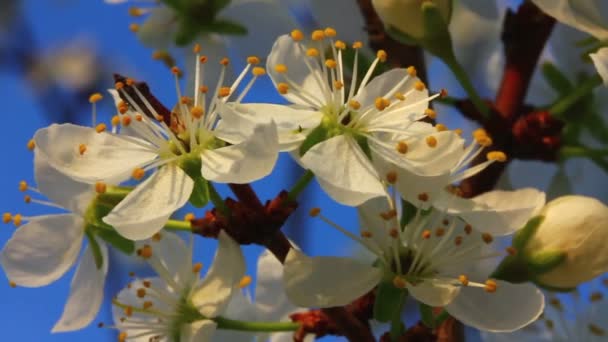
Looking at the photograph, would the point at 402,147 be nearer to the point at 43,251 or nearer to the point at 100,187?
the point at 100,187

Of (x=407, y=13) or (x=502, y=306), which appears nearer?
(x=502, y=306)

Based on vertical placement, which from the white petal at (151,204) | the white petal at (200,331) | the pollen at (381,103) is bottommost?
the white petal at (200,331)

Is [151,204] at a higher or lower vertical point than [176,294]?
higher

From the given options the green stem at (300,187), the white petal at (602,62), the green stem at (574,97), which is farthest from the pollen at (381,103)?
the green stem at (574,97)

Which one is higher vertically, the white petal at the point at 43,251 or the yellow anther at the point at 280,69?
the yellow anther at the point at 280,69

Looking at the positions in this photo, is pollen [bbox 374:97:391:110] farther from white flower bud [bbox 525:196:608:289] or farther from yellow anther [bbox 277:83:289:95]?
white flower bud [bbox 525:196:608:289]

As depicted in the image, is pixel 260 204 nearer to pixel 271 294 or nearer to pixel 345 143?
pixel 345 143

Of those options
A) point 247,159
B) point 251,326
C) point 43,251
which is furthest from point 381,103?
point 43,251

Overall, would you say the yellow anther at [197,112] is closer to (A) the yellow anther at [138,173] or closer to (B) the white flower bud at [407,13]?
(A) the yellow anther at [138,173]
